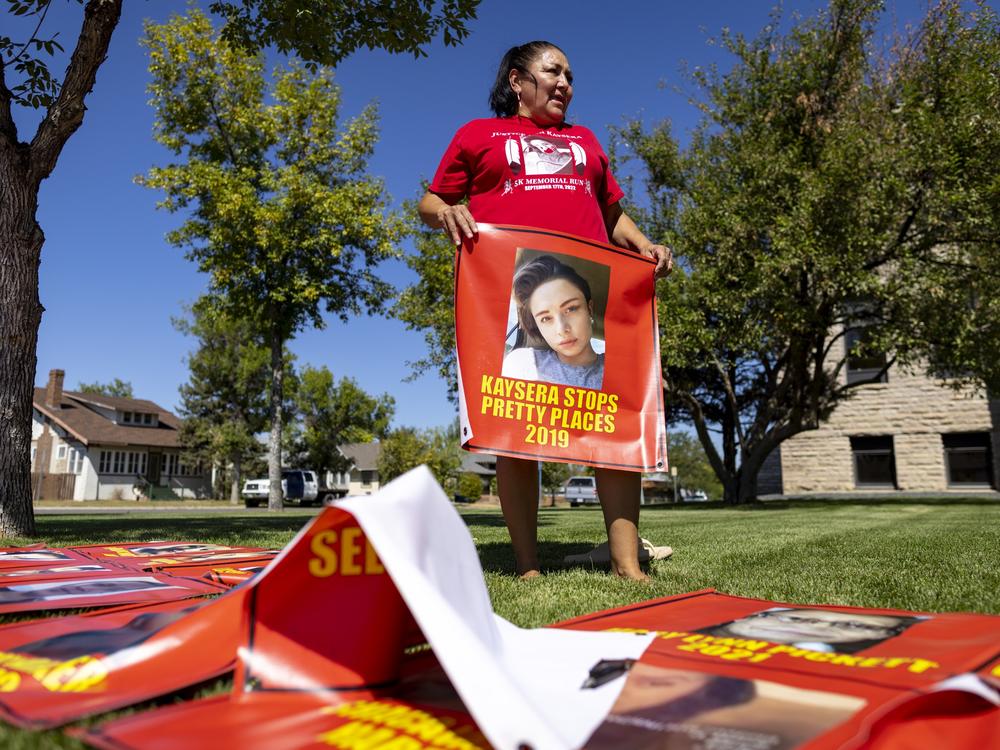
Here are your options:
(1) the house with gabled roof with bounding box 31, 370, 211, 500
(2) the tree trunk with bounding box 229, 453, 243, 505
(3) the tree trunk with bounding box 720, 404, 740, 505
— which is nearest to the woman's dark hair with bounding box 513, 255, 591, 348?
(3) the tree trunk with bounding box 720, 404, 740, 505

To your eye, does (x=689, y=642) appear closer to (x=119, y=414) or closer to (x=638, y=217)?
(x=638, y=217)

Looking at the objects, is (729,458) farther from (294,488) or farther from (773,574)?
(294,488)

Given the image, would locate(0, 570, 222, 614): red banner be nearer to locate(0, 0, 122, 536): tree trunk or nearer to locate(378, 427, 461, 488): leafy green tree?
Answer: locate(0, 0, 122, 536): tree trunk

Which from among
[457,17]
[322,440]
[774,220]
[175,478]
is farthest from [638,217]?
[175,478]

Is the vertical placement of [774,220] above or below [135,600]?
above

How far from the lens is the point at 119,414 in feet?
166

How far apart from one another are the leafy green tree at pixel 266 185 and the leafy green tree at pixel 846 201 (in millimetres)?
10328

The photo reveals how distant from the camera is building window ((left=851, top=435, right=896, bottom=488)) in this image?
24953 mm

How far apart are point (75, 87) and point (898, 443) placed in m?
26.0

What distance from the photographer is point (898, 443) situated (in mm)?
24562

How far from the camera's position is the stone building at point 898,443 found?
76.8ft

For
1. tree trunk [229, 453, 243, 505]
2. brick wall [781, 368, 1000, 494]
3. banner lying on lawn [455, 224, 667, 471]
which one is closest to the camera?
banner lying on lawn [455, 224, 667, 471]

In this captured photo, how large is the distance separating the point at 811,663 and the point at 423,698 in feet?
2.63

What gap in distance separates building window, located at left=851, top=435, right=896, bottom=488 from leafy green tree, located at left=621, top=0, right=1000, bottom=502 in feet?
30.7
